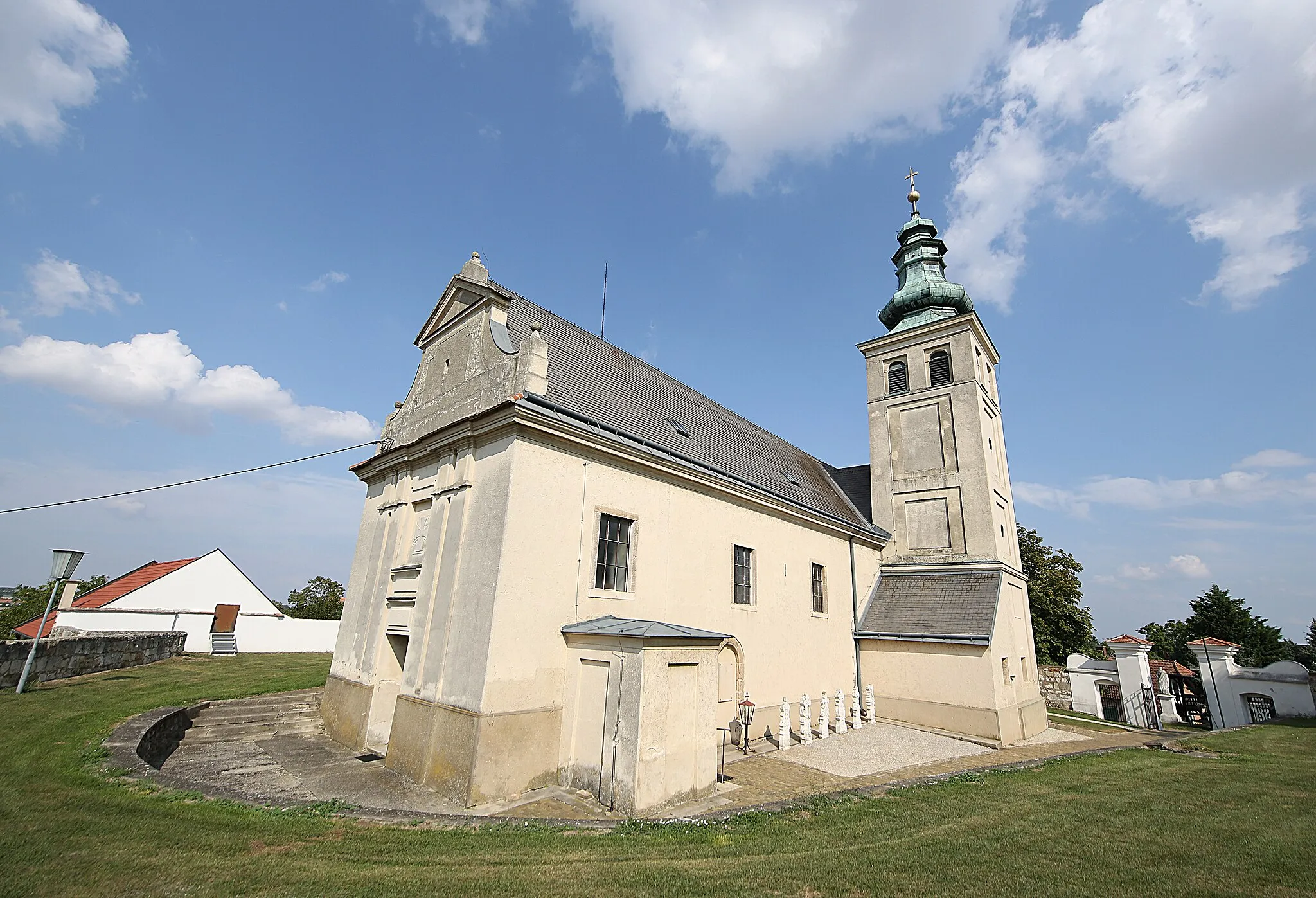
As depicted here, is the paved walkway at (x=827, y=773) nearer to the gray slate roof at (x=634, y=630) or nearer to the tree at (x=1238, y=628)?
the gray slate roof at (x=634, y=630)

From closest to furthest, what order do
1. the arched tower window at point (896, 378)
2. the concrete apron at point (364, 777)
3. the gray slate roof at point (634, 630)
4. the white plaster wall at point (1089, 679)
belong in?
the concrete apron at point (364, 777) → the gray slate roof at point (634, 630) → the white plaster wall at point (1089, 679) → the arched tower window at point (896, 378)

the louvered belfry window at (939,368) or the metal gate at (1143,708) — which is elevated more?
the louvered belfry window at (939,368)

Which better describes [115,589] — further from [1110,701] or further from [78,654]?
[1110,701]

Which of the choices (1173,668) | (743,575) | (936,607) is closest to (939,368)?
(936,607)

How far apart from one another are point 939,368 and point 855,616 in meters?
9.88

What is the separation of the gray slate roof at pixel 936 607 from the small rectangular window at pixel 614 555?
10781 mm

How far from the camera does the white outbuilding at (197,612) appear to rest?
25.1m

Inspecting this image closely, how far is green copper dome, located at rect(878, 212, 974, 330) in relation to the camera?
22.3 m

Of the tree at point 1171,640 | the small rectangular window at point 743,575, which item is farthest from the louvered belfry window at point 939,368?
the tree at point 1171,640

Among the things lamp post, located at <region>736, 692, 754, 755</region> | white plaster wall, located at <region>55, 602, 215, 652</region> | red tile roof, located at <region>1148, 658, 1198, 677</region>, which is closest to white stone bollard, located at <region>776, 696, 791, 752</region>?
lamp post, located at <region>736, 692, 754, 755</region>

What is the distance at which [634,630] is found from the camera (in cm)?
897

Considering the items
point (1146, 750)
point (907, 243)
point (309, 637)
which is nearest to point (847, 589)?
point (1146, 750)

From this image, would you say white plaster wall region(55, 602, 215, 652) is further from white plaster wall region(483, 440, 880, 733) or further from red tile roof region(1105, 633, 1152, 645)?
red tile roof region(1105, 633, 1152, 645)

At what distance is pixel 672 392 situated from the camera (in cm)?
1770
